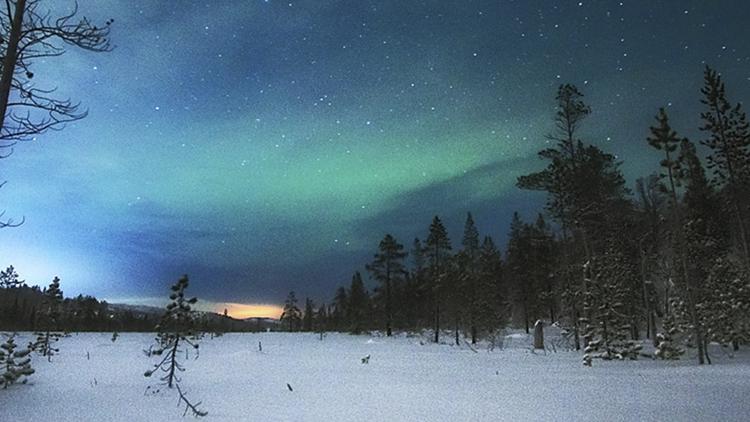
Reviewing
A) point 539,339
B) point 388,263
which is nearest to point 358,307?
point 388,263

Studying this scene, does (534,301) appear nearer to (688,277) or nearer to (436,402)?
(688,277)

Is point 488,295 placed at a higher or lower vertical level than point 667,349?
higher

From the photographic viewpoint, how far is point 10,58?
22.9ft

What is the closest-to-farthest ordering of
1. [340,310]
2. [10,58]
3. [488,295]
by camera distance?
[10,58] < [488,295] < [340,310]

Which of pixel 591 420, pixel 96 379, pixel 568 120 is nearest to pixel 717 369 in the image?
pixel 591 420

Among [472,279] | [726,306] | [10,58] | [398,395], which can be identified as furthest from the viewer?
[472,279]

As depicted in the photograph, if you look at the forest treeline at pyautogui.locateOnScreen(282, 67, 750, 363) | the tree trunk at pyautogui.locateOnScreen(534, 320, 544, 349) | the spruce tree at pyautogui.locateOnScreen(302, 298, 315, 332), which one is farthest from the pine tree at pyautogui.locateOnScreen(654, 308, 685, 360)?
the spruce tree at pyautogui.locateOnScreen(302, 298, 315, 332)

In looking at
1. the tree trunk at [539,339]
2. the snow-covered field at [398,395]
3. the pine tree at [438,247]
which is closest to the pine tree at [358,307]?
the pine tree at [438,247]

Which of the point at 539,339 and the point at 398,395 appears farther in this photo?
the point at 539,339

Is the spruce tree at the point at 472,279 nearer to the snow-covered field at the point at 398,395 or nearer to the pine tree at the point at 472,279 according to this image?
the pine tree at the point at 472,279

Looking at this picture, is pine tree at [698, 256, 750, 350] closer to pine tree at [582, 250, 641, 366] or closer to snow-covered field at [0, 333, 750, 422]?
pine tree at [582, 250, 641, 366]

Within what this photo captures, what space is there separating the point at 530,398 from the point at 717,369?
9378 millimetres

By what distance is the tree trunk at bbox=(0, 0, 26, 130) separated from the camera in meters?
6.78

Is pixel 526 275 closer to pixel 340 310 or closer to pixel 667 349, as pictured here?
pixel 667 349
